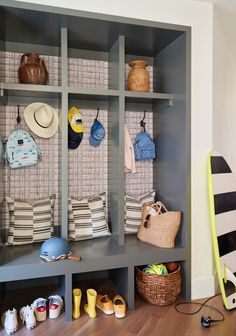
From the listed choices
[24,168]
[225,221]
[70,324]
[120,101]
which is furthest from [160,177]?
[70,324]

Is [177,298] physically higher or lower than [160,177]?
lower

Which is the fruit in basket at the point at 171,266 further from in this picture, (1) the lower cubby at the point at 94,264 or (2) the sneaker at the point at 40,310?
(2) the sneaker at the point at 40,310

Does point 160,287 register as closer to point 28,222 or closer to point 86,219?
point 86,219

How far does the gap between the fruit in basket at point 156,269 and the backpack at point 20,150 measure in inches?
50.3

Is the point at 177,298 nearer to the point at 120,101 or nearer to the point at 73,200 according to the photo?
the point at 73,200

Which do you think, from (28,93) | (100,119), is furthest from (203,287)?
(28,93)

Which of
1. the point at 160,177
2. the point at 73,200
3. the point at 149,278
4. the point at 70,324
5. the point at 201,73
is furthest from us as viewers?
the point at 160,177

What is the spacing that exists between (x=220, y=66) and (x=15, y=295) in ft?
8.75

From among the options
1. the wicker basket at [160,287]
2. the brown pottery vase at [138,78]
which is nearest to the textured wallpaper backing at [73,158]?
the brown pottery vase at [138,78]

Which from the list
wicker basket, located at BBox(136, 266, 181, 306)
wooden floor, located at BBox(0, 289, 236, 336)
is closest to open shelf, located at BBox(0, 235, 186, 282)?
wicker basket, located at BBox(136, 266, 181, 306)

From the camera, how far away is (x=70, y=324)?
2.00m

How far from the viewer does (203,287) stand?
7.89 feet

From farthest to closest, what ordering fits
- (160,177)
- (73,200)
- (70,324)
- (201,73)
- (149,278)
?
(160,177)
(73,200)
(201,73)
(149,278)
(70,324)

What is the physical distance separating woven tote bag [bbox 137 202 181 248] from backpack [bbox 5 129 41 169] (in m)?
1.08
